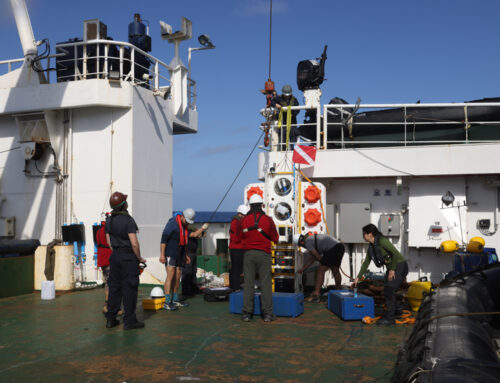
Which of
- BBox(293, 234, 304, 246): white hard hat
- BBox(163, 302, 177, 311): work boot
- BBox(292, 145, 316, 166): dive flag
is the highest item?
BBox(292, 145, 316, 166): dive flag

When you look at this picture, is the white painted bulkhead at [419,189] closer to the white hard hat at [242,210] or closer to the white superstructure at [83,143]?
the white hard hat at [242,210]

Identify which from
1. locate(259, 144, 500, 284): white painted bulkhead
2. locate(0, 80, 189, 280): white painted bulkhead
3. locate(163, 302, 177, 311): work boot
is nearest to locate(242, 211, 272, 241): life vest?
locate(163, 302, 177, 311): work boot

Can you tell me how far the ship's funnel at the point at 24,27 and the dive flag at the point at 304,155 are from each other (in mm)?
7175

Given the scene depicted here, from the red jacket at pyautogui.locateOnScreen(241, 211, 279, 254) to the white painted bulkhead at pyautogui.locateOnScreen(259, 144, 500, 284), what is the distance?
3.11 metres

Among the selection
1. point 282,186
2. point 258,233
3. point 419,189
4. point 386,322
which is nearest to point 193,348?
point 258,233

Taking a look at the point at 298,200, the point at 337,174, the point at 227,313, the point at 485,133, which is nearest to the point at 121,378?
the point at 227,313

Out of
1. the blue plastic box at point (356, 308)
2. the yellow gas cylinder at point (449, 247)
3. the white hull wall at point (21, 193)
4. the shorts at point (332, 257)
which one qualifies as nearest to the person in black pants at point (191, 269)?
the shorts at point (332, 257)

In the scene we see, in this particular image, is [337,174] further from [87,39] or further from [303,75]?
[87,39]

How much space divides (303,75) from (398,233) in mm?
4325

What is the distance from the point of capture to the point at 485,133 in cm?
1077

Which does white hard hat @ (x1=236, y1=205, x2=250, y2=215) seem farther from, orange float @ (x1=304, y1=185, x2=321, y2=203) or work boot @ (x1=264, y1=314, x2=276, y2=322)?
work boot @ (x1=264, y1=314, x2=276, y2=322)

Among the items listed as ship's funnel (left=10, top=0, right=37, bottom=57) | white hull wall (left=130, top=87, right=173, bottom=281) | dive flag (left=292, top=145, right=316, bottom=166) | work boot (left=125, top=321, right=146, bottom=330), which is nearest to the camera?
work boot (left=125, top=321, right=146, bottom=330)

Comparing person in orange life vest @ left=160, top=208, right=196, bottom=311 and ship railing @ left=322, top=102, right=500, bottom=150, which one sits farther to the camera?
ship railing @ left=322, top=102, right=500, bottom=150

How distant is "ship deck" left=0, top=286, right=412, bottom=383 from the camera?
15.1 ft
